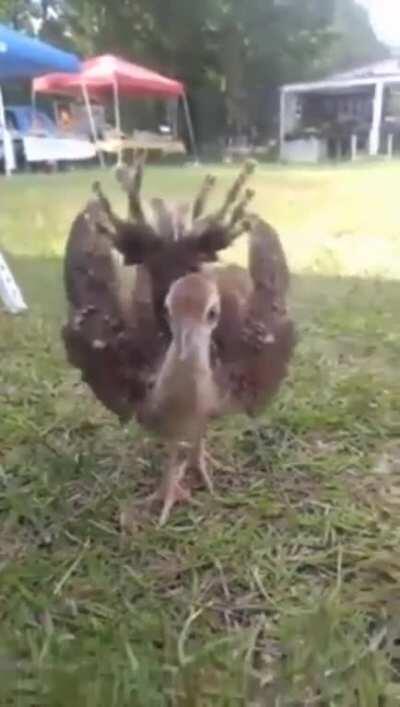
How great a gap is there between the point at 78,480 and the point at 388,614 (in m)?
0.31

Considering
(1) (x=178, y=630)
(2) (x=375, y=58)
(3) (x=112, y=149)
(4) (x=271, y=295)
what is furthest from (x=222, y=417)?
(2) (x=375, y=58)

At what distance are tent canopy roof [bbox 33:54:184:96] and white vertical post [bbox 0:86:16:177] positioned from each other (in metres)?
0.10

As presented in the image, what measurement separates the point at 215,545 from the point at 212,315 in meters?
0.17

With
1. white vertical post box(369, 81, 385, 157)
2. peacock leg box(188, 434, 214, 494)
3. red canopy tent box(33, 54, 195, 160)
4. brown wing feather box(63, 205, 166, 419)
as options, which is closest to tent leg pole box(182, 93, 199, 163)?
red canopy tent box(33, 54, 195, 160)

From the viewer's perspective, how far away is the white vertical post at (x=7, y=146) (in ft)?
3.78

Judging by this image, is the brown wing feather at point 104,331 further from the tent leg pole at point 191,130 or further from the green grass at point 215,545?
the tent leg pole at point 191,130

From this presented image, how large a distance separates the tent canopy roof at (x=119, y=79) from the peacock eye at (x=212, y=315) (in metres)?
0.44

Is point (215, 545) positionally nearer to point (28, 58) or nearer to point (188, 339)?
point (188, 339)

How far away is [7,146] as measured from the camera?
1251 millimetres

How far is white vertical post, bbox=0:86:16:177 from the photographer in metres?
1.15

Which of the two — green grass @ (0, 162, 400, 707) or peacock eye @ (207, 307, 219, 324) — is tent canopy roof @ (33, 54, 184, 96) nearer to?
green grass @ (0, 162, 400, 707)

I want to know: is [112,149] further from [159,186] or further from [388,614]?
[388,614]

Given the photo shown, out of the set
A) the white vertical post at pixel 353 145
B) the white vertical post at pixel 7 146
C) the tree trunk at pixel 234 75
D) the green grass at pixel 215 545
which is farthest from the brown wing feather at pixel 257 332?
the white vertical post at pixel 7 146

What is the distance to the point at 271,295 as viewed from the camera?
753mm
